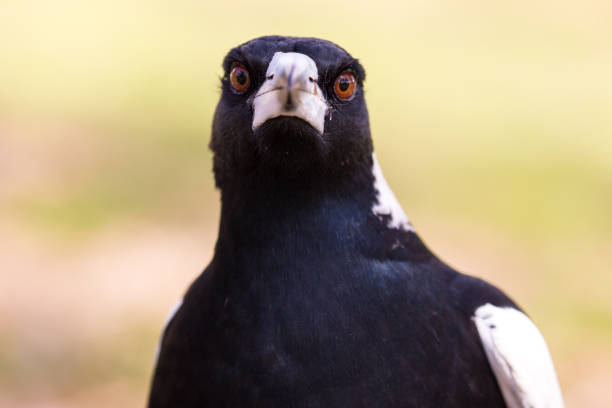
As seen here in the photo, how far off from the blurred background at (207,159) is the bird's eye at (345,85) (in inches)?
122

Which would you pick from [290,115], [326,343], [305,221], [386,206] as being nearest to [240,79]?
[290,115]

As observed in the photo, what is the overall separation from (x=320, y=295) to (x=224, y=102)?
29.9 inches

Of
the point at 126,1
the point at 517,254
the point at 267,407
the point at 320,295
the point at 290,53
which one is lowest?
the point at 267,407

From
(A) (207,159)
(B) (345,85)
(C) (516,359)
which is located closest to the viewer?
(C) (516,359)

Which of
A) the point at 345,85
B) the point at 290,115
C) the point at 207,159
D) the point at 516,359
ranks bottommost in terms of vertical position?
the point at 516,359

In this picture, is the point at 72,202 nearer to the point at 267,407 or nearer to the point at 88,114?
the point at 88,114

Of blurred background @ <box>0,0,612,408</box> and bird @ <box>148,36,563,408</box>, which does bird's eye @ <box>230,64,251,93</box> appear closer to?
bird @ <box>148,36,563,408</box>

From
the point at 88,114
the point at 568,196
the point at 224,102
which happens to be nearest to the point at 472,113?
the point at 568,196

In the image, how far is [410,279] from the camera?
2977mm

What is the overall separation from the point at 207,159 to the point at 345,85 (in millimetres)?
6179

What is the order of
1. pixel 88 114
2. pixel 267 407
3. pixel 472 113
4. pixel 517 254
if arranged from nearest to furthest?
pixel 267 407
pixel 517 254
pixel 88 114
pixel 472 113

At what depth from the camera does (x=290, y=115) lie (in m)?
2.85

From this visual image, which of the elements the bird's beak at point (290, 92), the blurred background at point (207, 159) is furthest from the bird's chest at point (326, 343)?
the blurred background at point (207, 159)

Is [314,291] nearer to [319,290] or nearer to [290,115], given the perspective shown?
[319,290]
